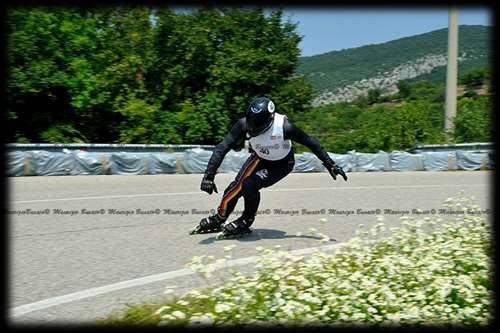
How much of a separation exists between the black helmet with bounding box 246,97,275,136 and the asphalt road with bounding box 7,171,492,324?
1.42 m

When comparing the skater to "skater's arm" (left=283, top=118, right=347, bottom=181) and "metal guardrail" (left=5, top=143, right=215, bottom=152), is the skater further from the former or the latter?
"metal guardrail" (left=5, top=143, right=215, bottom=152)

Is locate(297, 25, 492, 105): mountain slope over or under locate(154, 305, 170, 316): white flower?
over

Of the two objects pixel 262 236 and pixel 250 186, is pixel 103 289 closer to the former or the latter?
pixel 250 186

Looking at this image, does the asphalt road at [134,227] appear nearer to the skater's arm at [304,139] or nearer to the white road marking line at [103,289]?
the white road marking line at [103,289]

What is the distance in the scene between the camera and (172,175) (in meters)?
15.8

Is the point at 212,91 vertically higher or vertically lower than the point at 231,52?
lower

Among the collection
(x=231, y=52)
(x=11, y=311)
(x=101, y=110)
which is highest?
(x=231, y=52)

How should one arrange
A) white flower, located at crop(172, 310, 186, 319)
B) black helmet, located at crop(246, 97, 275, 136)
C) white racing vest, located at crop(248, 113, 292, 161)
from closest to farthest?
white flower, located at crop(172, 310, 186, 319), black helmet, located at crop(246, 97, 275, 136), white racing vest, located at crop(248, 113, 292, 161)

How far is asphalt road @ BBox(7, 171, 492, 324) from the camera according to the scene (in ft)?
15.0

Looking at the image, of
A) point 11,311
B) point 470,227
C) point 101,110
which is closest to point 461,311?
point 470,227

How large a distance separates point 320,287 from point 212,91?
20.0 m

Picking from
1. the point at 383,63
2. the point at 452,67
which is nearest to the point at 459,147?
the point at 452,67

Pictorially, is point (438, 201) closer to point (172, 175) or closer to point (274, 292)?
point (274, 292)

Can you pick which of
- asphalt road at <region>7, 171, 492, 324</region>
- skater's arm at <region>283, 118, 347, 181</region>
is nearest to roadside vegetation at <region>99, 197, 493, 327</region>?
asphalt road at <region>7, 171, 492, 324</region>
